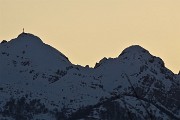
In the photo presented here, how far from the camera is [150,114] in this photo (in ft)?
55.2

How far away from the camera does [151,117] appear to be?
1686 centimetres

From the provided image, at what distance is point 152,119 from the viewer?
17.0 meters

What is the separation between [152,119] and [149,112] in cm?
19

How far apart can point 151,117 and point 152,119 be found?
0.13m

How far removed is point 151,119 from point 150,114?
20 cm

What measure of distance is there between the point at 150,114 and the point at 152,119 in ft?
0.71

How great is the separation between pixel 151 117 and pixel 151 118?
0.06 m

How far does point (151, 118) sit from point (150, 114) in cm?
15

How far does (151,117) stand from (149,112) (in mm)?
163

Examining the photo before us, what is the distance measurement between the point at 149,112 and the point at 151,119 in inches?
7.1

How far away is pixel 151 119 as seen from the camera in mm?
16953

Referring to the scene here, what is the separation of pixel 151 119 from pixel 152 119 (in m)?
0.03

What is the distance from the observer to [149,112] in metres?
17.0
